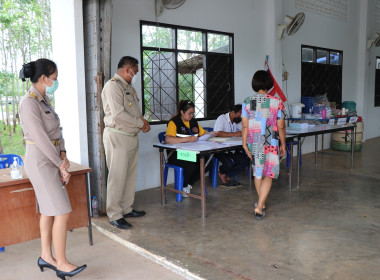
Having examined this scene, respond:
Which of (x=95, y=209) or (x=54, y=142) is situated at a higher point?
(x=54, y=142)

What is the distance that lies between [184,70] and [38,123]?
3025 mm

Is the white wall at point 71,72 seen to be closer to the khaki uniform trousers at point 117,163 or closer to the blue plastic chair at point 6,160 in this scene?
the khaki uniform trousers at point 117,163

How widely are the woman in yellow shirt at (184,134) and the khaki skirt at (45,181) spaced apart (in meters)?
1.76

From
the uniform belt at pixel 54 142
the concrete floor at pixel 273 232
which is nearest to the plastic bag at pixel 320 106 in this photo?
the concrete floor at pixel 273 232

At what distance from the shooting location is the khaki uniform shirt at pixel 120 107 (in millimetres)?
3066

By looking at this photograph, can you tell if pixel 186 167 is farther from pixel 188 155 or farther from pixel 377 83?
pixel 377 83

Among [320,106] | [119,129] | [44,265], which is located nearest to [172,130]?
[119,129]

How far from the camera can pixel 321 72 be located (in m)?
7.26

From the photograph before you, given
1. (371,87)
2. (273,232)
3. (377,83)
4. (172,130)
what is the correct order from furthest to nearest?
(377,83), (371,87), (172,130), (273,232)

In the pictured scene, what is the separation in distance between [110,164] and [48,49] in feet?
9.18

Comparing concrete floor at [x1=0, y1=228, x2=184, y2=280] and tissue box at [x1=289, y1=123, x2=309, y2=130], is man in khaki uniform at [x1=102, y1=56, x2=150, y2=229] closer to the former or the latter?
concrete floor at [x1=0, y1=228, x2=184, y2=280]

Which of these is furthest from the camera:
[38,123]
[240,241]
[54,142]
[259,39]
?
[259,39]

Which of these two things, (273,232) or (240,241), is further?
(273,232)

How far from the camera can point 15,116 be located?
5254 mm
